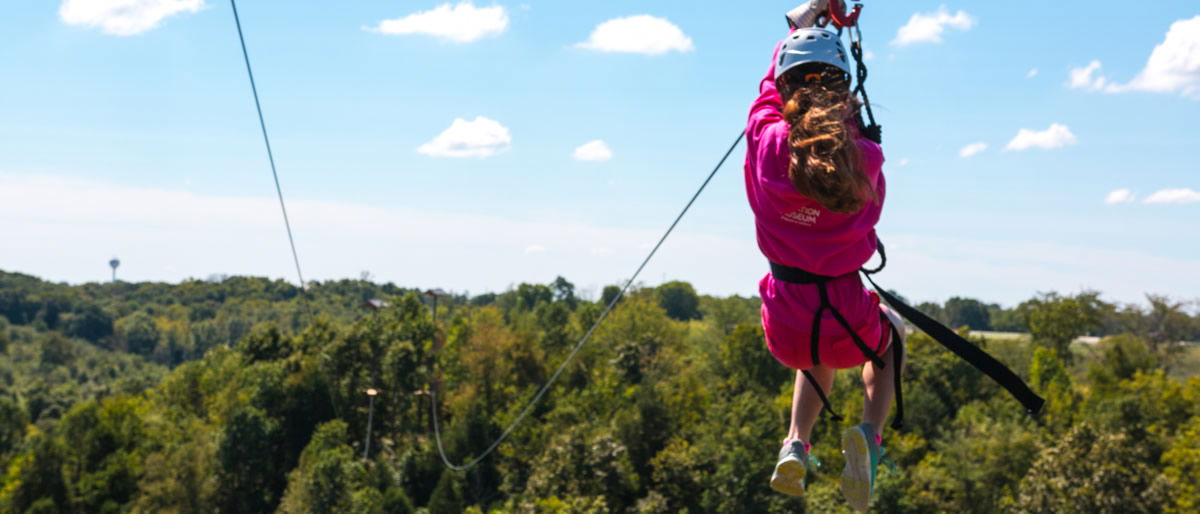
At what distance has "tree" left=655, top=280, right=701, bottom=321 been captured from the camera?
12250cm

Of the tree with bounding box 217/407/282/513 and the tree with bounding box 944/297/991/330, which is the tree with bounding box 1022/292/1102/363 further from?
the tree with bounding box 217/407/282/513

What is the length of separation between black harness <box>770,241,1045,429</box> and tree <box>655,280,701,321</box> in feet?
382

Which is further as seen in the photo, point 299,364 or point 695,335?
point 695,335

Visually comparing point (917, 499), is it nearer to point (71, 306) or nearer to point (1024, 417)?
point (1024, 417)

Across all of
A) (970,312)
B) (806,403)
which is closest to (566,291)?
(970,312)

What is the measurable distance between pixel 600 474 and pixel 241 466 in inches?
872

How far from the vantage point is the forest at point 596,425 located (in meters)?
42.0

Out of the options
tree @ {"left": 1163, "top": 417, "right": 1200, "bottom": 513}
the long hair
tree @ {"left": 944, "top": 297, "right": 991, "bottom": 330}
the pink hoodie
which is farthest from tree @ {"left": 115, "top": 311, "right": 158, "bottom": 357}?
the long hair

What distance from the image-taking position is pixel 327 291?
487 ft

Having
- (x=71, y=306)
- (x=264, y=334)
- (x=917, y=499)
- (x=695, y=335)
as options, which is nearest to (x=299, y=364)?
(x=264, y=334)

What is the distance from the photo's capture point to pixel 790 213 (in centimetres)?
397

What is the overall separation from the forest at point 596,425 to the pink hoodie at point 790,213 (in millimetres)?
34363

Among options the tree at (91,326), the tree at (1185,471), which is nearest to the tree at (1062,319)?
the tree at (1185,471)

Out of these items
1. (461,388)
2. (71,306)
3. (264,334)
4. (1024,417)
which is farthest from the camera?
(71,306)
